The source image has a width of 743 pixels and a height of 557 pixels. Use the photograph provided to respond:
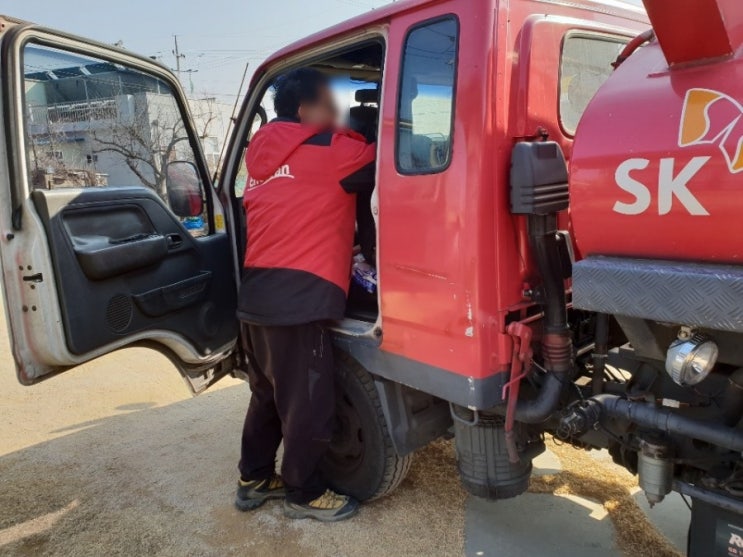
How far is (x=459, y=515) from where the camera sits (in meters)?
2.89

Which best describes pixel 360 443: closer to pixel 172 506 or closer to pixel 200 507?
pixel 200 507

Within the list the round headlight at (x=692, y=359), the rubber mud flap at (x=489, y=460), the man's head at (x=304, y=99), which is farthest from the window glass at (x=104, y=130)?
the round headlight at (x=692, y=359)

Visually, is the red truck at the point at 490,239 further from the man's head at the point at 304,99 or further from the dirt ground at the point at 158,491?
the dirt ground at the point at 158,491

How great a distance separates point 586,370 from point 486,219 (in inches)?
35.0

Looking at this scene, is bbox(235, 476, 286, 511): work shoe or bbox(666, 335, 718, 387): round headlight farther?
bbox(235, 476, 286, 511): work shoe

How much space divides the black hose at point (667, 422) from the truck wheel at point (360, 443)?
106cm

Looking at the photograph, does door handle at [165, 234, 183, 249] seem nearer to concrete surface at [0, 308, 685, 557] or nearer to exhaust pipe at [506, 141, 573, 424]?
concrete surface at [0, 308, 685, 557]

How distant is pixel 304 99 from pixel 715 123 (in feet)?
5.90

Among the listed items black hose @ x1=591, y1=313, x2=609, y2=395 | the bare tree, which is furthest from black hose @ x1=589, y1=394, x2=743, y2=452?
the bare tree

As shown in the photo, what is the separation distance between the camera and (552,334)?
2.08 metres

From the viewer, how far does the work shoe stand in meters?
3.04

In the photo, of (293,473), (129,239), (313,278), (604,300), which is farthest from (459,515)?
(129,239)

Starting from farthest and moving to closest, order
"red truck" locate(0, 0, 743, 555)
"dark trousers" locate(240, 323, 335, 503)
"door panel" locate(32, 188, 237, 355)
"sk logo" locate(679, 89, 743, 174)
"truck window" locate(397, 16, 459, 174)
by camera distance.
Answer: "dark trousers" locate(240, 323, 335, 503)
"door panel" locate(32, 188, 237, 355)
"truck window" locate(397, 16, 459, 174)
"red truck" locate(0, 0, 743, 555)
"sk logo" locate(679, 89, 743, 174)

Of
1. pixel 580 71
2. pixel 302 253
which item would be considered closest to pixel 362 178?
pixel 302 253
